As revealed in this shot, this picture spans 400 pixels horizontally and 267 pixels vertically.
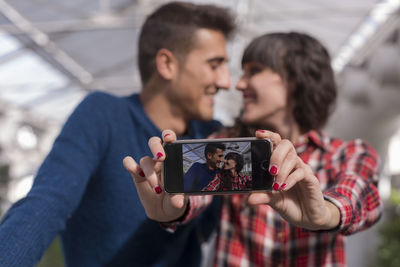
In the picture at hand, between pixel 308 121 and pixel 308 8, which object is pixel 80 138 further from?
pixel 308 8

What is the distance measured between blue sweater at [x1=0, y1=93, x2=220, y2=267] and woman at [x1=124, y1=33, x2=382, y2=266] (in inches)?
2.7

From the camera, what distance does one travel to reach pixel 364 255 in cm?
246

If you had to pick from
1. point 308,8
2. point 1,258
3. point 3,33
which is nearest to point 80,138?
point 1,258

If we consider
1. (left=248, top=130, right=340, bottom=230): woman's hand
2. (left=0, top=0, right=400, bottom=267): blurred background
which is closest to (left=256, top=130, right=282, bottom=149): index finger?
(left=248, top=130, right=340, bottom=230): woman's hand

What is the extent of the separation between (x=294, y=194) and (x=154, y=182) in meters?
0.14

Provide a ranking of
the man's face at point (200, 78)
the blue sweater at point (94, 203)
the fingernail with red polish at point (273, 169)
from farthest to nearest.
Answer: the man's face at point (200, 78) → the blue sweater at point (94, 203) → the fingernail with red polish at point (273, 169)

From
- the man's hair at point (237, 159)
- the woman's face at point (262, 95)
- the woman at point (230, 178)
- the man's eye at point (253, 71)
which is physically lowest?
the woman at point (230, 178)

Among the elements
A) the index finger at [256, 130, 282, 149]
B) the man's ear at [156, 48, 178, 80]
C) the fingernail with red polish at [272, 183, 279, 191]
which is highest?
the man's ear at [156, 48, 178, 80]

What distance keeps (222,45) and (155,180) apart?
1.25 ft

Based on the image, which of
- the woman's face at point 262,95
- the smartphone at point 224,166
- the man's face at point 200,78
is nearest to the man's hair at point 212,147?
the smartphone at point 224,166

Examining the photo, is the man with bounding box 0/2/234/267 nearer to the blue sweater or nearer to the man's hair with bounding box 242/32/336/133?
the blue sweater

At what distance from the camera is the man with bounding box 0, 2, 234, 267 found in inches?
20.2

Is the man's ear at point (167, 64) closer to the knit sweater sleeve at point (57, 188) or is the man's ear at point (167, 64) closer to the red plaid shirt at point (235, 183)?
the knit sweater sleeve at point (57, 188)

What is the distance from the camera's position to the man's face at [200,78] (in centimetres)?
68
